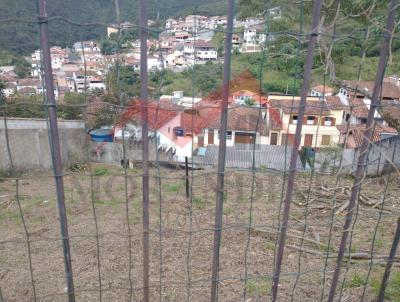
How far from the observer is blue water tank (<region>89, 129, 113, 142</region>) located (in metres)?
6.20

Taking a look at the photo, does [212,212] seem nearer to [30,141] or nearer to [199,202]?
[199,202]

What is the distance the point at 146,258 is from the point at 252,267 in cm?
141

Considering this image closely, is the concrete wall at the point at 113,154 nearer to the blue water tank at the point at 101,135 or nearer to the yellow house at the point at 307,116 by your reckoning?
the blue water tank at the point at 101,135

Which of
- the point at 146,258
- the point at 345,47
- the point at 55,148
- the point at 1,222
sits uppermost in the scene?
the point at 345,47

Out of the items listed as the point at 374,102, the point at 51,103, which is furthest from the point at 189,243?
the point at 374,102

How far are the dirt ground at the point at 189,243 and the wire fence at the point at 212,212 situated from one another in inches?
0.6

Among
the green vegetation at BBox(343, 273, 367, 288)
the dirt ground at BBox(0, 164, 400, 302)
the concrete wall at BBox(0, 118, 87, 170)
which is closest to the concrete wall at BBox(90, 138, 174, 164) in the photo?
the concrete wall at BBox(0, 118, 87, 170)

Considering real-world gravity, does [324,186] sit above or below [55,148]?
below

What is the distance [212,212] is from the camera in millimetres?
4109

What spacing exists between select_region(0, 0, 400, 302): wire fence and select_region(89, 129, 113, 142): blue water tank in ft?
1.85

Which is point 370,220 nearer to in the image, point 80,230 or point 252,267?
point 252,267

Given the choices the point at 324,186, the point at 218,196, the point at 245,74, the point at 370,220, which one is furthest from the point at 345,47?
the point at 324,186

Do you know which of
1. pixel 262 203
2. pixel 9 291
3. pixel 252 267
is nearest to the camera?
pixel 9 291

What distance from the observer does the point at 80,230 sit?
3705 millimetres
